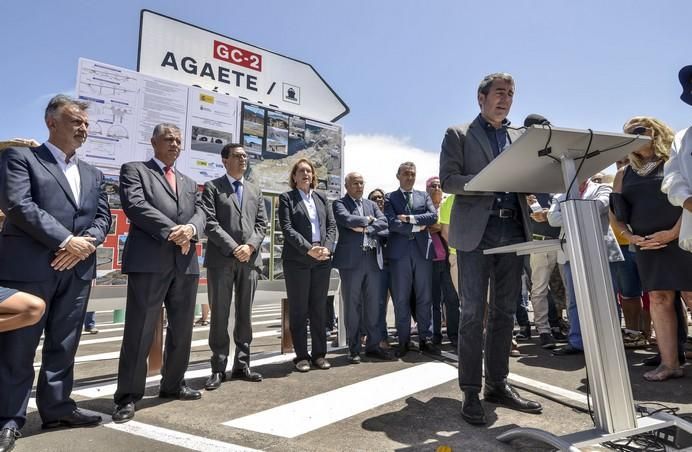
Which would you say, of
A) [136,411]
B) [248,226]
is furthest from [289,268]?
[136,411]

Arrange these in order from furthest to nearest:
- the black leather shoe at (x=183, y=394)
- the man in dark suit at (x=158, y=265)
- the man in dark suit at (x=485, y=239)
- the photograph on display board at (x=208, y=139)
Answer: the photograph on display board at (x=208, y=139), the black leather shoe at (x=183, y=394), the man in dark suit at (x=158, y=265), the man in dark suit at (x=485, y=239)

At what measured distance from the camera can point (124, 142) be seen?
21.5 ft

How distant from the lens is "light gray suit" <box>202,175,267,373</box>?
12.3ft

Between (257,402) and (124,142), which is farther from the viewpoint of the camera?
(124,142)

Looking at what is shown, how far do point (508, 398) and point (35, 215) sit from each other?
10.2 feet

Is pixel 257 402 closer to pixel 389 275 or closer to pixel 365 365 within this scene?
pixel 365 365

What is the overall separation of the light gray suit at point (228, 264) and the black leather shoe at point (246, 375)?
0.03 m

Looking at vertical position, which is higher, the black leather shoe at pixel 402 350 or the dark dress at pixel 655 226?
the dark dress at pixel 655 226

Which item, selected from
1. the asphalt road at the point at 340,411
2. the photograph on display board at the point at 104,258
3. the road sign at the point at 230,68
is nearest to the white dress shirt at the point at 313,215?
the asphalt road at the point at 340,411

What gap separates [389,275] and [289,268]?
1.61 metres

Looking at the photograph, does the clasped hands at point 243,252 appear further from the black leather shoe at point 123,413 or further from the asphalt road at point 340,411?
the black leather shoe at point 123,413

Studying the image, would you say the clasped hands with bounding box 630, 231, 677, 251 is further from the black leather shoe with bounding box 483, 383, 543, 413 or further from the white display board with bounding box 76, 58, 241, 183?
the white display board with bounding box 76, 58, 241, 183

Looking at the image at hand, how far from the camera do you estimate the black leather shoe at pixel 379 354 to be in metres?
4.52

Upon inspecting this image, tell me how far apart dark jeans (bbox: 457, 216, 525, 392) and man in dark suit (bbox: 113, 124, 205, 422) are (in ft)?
6.49
